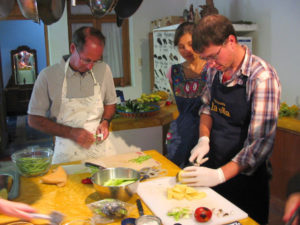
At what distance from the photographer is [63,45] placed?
5.72 metres

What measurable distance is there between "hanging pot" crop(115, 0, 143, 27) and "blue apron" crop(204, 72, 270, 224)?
0.70m

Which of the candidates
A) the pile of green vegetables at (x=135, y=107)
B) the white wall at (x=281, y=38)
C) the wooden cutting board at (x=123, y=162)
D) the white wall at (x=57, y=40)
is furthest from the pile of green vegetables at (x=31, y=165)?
the white wall at (x=57, y=40)

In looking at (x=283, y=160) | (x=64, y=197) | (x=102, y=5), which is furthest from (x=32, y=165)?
(x=283, y=160)

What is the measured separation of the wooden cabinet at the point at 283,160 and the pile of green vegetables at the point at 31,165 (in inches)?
97.7

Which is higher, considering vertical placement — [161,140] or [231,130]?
[231,130]

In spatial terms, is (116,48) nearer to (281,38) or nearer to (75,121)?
(281,38)

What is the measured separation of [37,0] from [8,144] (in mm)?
5627

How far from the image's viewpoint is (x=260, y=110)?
172 cm

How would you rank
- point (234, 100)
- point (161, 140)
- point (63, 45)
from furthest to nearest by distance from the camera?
point (63, 45) → point (161, 140) → point (234, 100)

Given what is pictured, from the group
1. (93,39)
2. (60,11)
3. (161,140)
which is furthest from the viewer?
(161,140)

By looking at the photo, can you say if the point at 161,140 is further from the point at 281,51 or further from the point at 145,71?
the point at 145,71

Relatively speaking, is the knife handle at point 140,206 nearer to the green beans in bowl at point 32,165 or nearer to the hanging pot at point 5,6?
the green beans in bowl at point 32,165

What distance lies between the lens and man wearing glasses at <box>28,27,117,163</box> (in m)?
2.39

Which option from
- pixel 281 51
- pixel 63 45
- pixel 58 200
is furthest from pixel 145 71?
pixel 58 200
